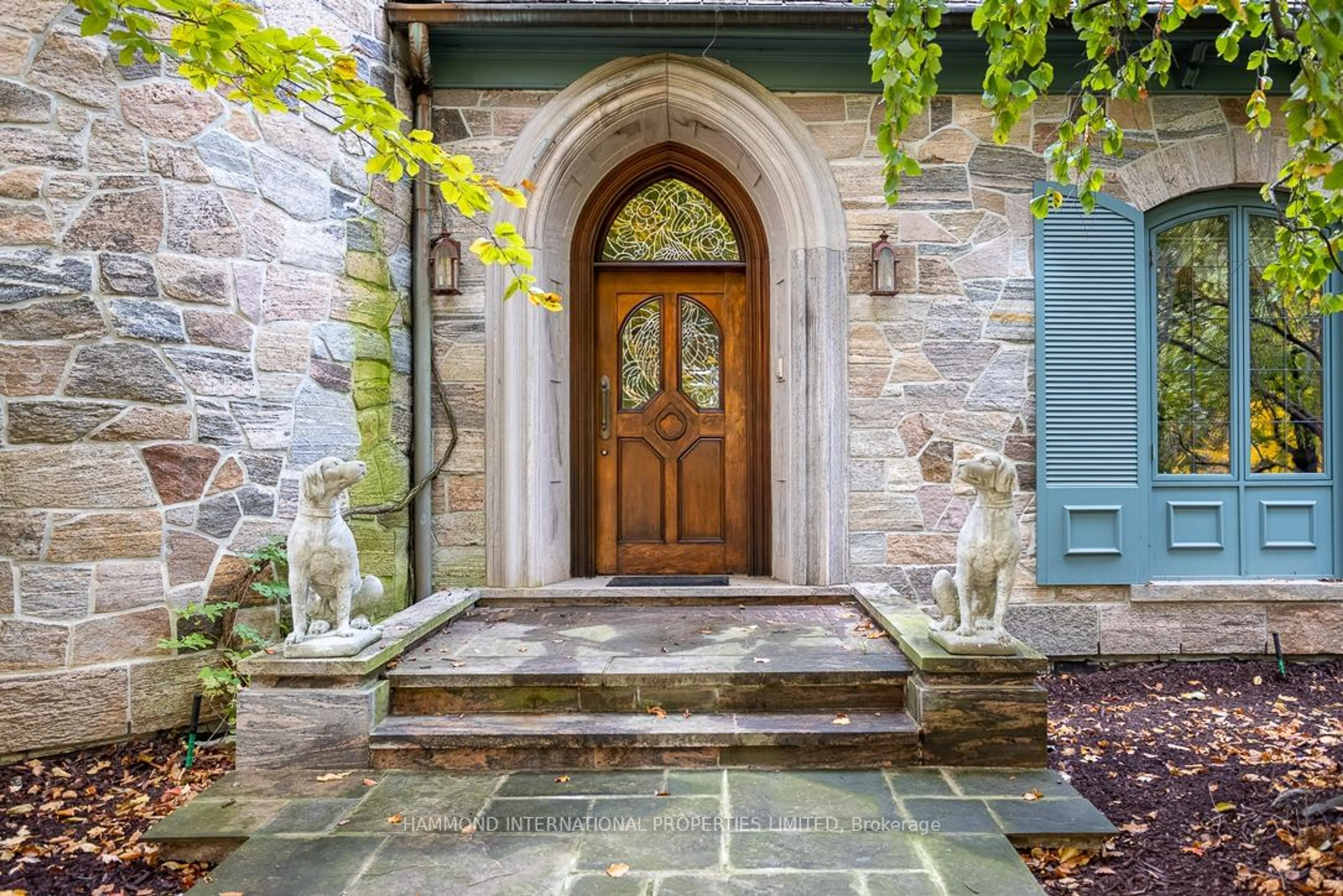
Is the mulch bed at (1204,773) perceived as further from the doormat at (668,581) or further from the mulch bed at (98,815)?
the mulch bed at (98,815)

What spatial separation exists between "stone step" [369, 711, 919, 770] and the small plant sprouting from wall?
1077 mm

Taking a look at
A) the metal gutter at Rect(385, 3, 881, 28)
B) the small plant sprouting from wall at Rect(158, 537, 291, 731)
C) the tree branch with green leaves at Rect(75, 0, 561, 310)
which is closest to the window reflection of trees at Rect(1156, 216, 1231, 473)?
the metal gutter at Rect(385, 3, 881, 28)

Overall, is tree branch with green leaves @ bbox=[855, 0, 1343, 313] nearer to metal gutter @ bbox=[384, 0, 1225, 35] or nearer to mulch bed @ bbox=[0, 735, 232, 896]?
metal gutter @ bbox=[384, 0, 1225, 35]

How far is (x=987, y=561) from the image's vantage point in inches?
118

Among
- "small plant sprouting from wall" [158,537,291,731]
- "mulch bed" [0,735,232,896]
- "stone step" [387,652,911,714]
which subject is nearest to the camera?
"mulch bed" [0,735,232,896]

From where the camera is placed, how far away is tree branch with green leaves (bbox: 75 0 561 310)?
90.0 inches

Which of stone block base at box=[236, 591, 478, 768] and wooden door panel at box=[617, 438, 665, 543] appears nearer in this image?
stone block base at box=[236, 591, 478, 768]

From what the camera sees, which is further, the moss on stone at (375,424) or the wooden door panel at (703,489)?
the wooden door panel at (703,489)

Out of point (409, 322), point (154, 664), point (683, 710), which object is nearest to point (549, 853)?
point (683, 710)

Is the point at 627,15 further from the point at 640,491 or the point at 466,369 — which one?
the point at 640,491

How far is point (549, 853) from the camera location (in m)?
2.40

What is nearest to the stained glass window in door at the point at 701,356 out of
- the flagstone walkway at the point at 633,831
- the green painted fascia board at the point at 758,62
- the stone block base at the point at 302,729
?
the green painted fascia board at the point at 758,62

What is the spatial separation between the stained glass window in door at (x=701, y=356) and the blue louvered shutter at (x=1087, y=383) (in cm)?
206

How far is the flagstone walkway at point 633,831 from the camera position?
2.25 metres
